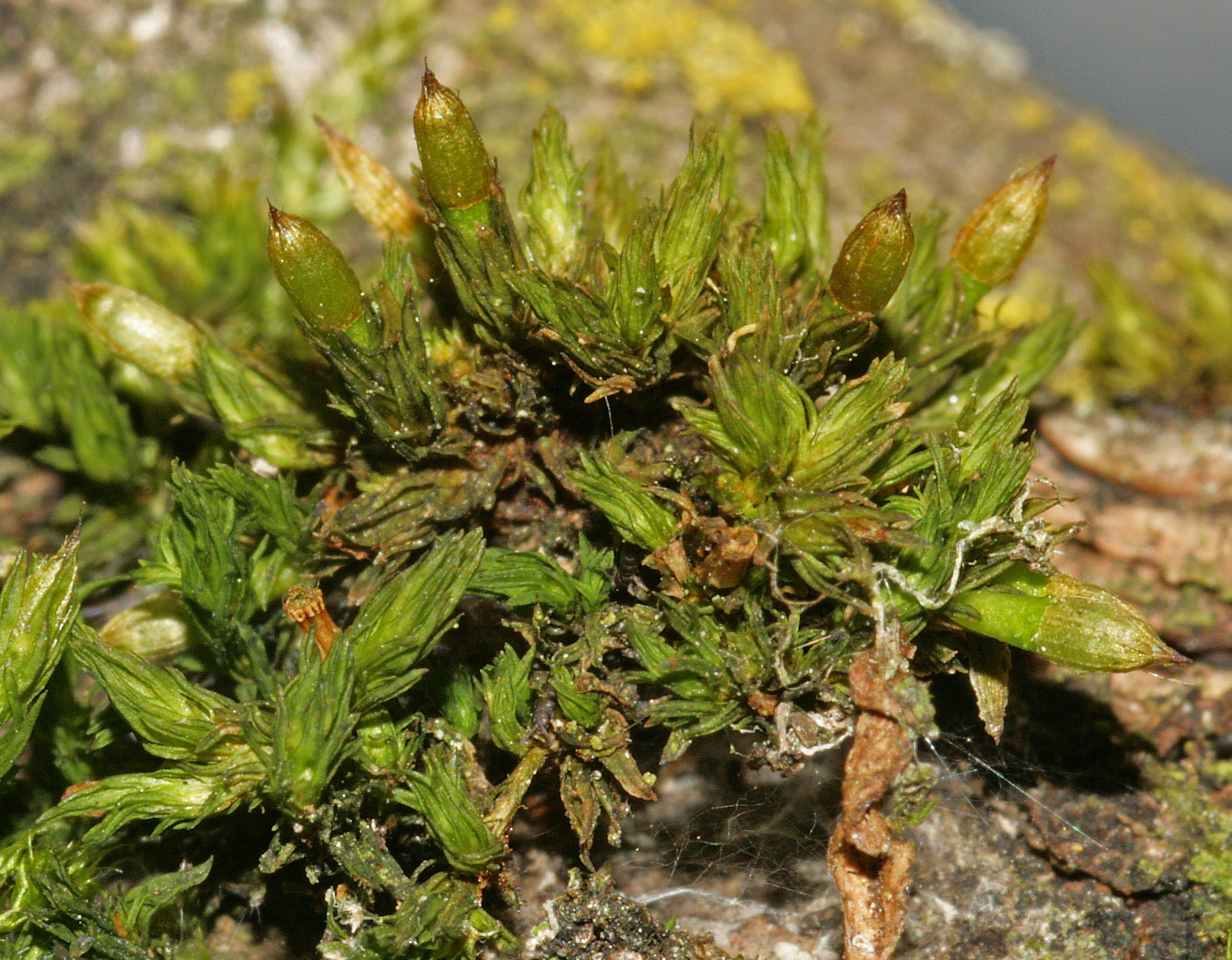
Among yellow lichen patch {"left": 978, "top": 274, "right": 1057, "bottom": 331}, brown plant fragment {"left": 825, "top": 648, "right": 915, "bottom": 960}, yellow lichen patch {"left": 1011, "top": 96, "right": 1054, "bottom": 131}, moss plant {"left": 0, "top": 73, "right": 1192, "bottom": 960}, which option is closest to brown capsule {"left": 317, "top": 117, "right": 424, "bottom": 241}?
moss plant {"left": 0, "top": 73, "right": 1192, "bottom": 960}

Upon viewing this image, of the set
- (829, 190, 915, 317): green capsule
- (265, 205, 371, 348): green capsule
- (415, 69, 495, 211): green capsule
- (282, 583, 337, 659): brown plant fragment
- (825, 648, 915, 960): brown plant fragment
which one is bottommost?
(282, 583, 337, 659): brown plant fragment

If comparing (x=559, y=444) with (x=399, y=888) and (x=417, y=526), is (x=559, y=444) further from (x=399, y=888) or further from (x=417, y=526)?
(x=399, y=888)

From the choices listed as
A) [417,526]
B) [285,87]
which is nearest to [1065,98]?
[285,87]

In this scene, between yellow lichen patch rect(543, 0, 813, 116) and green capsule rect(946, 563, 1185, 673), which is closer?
green capsule rect(946, 563, 1185, 673)

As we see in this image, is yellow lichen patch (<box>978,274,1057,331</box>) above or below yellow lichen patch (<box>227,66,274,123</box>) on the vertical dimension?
above

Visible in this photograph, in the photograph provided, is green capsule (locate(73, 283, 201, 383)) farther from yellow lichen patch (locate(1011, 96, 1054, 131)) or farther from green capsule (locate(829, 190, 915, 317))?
yellow lichen patch (locate(1011, 96, 1054, 131))

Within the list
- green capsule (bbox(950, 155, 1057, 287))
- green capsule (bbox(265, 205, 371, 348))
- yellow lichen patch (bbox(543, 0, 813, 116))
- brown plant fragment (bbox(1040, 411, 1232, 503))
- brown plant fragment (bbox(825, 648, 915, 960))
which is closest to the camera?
brown plant fragment (bbox(825, 648, 915, 960))
